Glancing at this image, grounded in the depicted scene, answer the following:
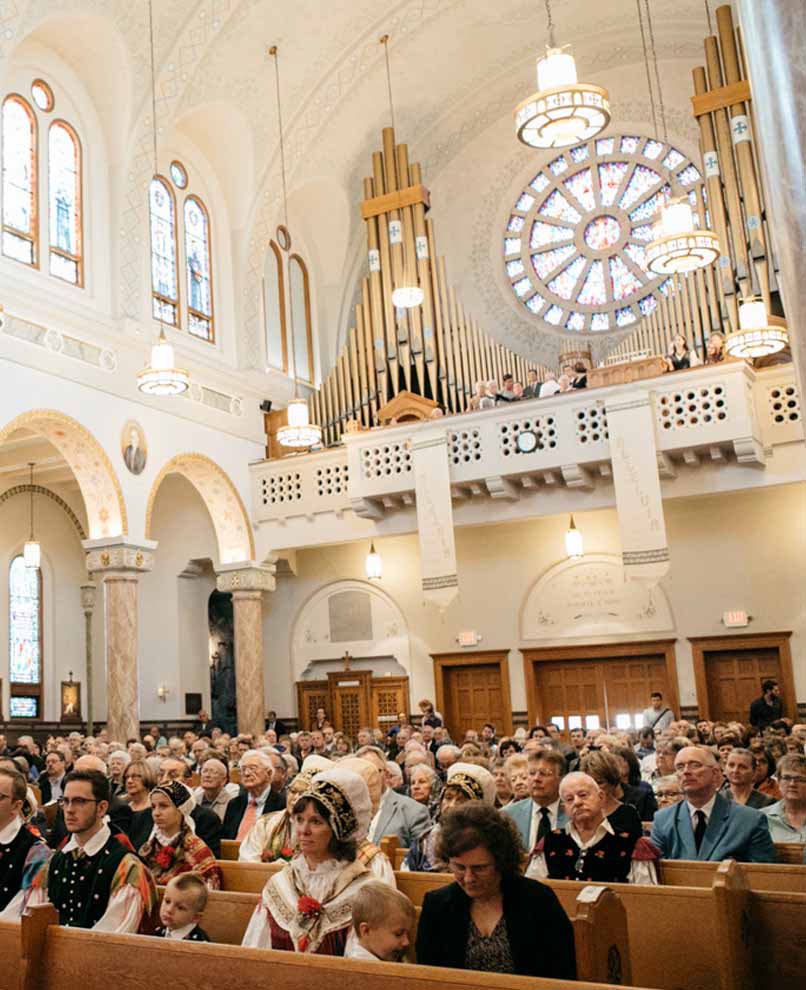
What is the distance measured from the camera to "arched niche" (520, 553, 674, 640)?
16250 mm

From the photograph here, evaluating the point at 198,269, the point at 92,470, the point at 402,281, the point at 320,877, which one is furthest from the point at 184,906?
the point at 402,281

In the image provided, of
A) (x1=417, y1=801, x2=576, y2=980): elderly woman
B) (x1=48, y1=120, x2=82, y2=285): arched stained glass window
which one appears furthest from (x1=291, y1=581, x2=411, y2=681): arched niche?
(x1=417, y1=801, x2=576, y2=980): elderly woman

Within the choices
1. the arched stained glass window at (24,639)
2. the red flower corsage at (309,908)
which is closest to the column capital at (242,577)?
the arched stained glass window at (24,639)

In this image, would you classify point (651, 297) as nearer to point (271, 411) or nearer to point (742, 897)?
point (271, 411)

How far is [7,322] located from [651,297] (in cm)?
1030

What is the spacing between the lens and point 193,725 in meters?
18.2

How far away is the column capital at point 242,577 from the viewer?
17.1m

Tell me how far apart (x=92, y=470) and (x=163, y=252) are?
12.9 feet

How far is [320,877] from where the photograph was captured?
3568 mm

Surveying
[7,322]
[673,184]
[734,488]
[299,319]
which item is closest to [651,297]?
[673,184]

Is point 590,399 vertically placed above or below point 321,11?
below

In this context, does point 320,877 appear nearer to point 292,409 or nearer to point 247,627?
point 292,409

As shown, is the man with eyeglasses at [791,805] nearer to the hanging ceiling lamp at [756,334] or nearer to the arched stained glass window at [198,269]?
the hanging ceiling lamp at [756,334]

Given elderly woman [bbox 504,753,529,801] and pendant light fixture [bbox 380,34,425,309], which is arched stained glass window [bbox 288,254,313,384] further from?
elderly woman [bbox 504,753,529,801]
